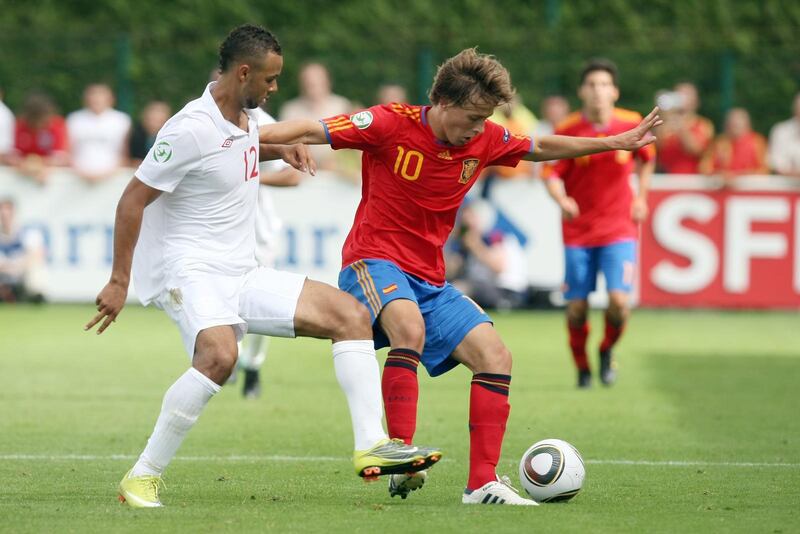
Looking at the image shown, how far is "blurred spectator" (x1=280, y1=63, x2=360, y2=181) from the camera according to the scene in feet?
57.0

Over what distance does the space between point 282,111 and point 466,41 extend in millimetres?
2956

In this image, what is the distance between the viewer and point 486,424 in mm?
6688

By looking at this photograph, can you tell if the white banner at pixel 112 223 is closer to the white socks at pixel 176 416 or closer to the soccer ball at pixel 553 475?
the soccer ball at pixel 553 475

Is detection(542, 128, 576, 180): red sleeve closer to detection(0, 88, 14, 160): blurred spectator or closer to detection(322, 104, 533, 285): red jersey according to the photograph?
detection(322, 104, 533, 285): red jersey

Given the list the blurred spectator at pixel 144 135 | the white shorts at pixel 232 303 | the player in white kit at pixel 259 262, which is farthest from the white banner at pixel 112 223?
the white shorts at pixel 232 303

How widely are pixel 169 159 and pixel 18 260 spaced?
11628 mm

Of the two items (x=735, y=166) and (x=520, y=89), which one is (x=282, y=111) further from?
(x=735, y=166)

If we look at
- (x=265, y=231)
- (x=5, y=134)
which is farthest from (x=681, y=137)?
(x=265, y=231)

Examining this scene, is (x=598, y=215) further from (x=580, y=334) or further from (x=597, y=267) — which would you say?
(x=580, y=334)

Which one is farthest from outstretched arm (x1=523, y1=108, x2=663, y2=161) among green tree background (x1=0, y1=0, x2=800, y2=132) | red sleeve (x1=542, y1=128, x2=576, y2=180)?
green tree background (x1=0, y1=0, x2=800, y2=132)

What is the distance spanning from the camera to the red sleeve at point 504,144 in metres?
7.07

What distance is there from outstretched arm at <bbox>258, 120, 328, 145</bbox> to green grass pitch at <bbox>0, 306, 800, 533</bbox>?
1583 millimetres

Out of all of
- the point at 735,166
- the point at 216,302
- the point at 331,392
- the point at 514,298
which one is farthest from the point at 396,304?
the point at 735,166

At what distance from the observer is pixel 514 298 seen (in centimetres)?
1762
